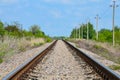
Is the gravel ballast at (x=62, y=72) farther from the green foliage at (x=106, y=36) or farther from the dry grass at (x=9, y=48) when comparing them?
the green foliage at (x=106, y=36)

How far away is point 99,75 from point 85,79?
2.82ft

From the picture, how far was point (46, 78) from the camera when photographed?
30.9 feet

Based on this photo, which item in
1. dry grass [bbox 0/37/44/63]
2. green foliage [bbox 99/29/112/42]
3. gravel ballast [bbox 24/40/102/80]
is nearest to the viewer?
gravel ballast [bbox 24/40/102/80]

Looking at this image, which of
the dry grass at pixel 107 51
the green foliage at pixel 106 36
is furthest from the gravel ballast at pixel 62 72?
the green foliage at pixel 106 36

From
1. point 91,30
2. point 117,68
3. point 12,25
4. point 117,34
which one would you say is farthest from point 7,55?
point 91,30

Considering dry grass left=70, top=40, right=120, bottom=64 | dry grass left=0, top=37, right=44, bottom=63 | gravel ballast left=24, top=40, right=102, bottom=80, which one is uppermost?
dry grass left=0, top=37, right=44, bottom=63

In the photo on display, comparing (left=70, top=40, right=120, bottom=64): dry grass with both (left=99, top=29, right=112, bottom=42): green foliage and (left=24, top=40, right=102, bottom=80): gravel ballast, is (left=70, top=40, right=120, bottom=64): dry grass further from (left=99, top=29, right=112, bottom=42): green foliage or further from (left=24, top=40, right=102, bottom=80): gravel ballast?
(left=99, top=29, right=112, bottom=42): green foliage

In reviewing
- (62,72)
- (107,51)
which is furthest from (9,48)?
(62,72)

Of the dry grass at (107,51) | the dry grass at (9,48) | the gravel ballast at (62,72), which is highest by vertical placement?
the dry grass at (9,48)

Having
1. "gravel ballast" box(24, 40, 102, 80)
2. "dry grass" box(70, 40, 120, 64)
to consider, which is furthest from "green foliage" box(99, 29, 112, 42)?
"gravel ballast" box(24, 40, 102, 80)

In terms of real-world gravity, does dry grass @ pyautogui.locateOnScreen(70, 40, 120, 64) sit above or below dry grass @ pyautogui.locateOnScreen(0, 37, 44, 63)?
below

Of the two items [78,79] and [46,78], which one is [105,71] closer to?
[78,79]

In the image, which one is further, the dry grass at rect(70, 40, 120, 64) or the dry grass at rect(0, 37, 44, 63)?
the dry grass at rect(70, 40, 120, 64)

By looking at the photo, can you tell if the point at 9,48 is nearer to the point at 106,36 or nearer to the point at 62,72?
the point at 62,72
